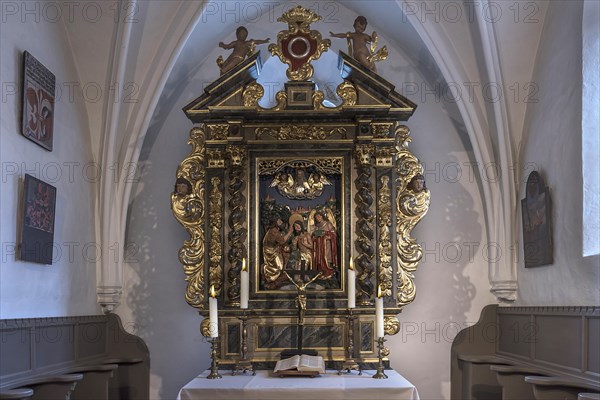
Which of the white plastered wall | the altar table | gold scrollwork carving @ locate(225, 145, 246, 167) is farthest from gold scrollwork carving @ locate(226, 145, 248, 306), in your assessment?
the white plastered wall

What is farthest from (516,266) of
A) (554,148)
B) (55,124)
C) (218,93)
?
(55,124)

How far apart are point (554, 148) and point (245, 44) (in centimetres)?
313

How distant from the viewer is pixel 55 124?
25.5 ft

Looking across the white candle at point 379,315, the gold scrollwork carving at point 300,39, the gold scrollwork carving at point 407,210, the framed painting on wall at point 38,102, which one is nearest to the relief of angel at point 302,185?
the gold scrollwork carving at point 407,210

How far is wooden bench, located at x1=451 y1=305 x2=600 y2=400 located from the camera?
6.23 metres

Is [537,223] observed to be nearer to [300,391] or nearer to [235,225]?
[300,391]

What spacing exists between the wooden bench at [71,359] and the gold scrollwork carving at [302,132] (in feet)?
8.54

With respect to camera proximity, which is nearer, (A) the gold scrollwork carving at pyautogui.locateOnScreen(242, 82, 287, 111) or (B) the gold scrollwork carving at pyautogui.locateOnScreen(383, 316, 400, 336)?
(B) the gold scrollwork carving at pyautogui.locateOnScreen(383, 316, 400, 336)

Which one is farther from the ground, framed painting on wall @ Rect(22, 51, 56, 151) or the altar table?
framed painting on wall @ Rect(22, 51, 56, 151)

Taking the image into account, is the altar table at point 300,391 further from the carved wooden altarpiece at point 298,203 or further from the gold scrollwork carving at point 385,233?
the gold scrollwork carving at point 385,233

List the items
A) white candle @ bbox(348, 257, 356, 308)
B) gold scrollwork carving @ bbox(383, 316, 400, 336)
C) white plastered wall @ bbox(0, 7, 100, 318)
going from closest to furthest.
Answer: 1. white plastered wall @ bbox(0, 7, 100, 318)
2. white candle @ bbox(348, 257, 356, 308)
3. gold scrollwork carving @ bbox(383, 316, 400, 336)

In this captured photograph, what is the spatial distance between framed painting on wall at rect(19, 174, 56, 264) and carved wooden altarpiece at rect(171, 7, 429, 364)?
129 cm

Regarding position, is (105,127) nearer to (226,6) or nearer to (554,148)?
(226,6)

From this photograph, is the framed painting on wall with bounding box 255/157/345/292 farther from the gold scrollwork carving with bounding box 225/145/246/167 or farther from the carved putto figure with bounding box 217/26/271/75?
the carved putto figure with bounding box 217/26/271/75
